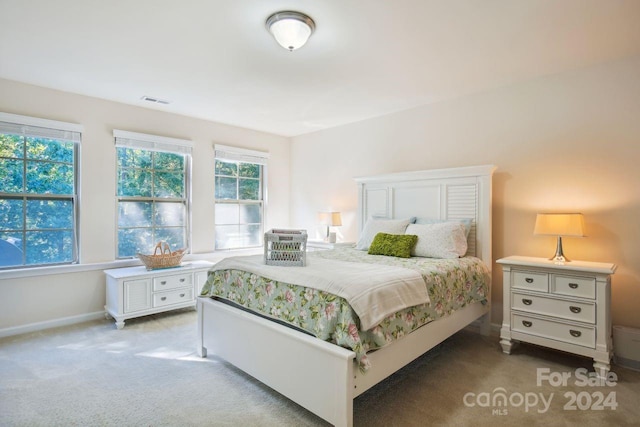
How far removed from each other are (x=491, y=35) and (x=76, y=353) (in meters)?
4.10

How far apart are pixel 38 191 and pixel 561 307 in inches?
195

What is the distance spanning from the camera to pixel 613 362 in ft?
8.91

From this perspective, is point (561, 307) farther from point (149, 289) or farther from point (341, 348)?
point (149, 289)

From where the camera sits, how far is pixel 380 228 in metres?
3.76

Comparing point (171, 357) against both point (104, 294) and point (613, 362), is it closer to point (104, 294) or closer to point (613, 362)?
point (104, 294)

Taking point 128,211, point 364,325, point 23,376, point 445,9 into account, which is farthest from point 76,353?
point 445,9

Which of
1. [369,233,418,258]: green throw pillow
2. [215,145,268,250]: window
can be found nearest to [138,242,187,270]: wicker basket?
[215,145,268,250]: window

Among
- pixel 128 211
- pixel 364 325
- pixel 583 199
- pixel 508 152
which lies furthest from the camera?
pixel 128 211

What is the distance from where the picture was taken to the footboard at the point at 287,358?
1.75 m

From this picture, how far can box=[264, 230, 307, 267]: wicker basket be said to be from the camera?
97.7 inches

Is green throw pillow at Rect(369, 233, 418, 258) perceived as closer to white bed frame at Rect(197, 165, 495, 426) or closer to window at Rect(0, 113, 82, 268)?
white bed frame at Rect(197, 165, 495, 426)

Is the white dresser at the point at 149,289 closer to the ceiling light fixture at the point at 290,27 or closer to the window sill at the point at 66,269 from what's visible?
the window sill at the point at 66,269

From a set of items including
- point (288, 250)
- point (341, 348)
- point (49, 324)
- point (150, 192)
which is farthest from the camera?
point (150, 192)

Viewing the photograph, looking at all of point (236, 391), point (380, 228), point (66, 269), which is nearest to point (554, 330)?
point (380, 228)
